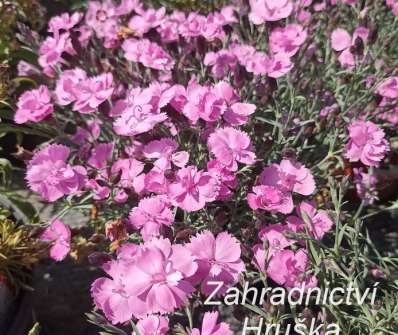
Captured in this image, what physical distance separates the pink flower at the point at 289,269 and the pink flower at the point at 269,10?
0.61 metres

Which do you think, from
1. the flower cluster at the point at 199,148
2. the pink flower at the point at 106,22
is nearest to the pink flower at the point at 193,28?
the flower cluster at the point at 199,148

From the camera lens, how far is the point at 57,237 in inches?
50.2

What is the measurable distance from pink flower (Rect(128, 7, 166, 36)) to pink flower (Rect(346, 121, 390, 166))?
2.13 ft

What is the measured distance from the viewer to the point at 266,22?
1470 mm

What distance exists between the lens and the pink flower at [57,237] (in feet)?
4.15

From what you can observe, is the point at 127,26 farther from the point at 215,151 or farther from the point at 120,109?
the point at 215,151

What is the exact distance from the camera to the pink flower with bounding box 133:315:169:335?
0.99 metres

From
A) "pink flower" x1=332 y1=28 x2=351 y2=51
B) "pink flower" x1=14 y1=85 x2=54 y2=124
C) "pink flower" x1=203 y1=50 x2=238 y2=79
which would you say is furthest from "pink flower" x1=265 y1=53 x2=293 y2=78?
"pink flower" x1=14 y1=85 x2=54 y2=124

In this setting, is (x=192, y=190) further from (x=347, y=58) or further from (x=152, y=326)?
(x=347, y=58)

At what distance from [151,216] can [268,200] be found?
237mm

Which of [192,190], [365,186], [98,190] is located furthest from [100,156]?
[365,186]

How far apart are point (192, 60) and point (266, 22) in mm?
239

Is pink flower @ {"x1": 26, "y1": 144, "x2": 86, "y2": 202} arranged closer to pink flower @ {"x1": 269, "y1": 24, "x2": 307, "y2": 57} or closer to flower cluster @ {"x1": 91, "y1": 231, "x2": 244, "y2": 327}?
flower cluster @ {"x1": 91, "y1": 231, "x2": 244, "y2": 327}

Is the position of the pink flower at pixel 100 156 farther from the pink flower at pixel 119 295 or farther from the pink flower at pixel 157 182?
Answer: the pink flower at pixel 119 295
